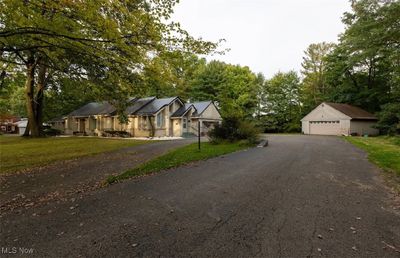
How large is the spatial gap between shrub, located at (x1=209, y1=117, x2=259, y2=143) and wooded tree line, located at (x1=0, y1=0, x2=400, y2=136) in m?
0.76

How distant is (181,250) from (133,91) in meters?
9.88

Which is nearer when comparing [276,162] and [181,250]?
[181,250]

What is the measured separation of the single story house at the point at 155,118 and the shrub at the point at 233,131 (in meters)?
9.41

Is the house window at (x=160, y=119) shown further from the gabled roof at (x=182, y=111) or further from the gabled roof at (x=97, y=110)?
the gabled roof at (x=97, y=110)

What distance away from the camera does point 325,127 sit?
35.4 m

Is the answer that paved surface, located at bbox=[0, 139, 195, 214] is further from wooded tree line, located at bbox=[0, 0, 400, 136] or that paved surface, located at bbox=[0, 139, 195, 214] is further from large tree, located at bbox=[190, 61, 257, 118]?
large tree, located at bbox=[190, 61, 257, 118]

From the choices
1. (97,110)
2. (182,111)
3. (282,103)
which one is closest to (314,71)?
(282,103)

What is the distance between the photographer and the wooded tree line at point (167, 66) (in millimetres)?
7699

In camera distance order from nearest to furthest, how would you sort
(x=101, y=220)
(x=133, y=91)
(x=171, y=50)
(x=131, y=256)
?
(x=131, y=256), (x=101, y=220), (x=171, y=50), (x=133, y=91)

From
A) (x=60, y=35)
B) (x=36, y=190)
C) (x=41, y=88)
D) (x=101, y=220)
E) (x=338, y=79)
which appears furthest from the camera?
(x=338, y=79)

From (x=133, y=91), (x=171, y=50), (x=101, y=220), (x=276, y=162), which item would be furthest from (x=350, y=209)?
(x=133, y=91)

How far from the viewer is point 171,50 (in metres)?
9.03

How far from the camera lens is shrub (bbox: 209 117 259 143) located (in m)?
17.8

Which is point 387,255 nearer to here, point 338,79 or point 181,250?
point 181,250
